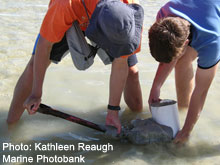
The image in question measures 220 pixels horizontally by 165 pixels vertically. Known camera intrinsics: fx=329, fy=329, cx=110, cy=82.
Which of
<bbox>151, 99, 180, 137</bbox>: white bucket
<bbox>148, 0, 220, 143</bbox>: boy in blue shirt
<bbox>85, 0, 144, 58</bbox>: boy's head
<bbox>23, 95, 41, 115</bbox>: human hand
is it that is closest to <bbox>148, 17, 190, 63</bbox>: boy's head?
<bbox>148, 0, 220, 143</bbox>: boy in blue shirt

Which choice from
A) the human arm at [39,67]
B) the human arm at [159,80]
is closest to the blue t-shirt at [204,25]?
the human arm at [159,80]

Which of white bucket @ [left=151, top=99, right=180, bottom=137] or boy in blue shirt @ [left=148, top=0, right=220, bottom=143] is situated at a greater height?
boy in blue shirt @ [left=148, top=0, right=220, bottom=143]

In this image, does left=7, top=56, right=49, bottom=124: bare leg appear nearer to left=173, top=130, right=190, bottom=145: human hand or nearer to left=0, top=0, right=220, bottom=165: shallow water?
left=0, top=0, right=220, bottom=165: shallow water

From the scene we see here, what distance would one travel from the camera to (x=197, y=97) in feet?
7.80

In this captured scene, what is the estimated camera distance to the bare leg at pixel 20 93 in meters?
2.63

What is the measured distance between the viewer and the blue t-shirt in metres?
2.20

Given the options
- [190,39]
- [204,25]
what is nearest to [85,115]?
[190,39]

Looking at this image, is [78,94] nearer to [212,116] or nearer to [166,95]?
[166,95]

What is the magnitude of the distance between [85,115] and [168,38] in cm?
124

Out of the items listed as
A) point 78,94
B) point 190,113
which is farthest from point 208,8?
point 78,94

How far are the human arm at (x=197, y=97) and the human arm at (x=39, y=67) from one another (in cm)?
106

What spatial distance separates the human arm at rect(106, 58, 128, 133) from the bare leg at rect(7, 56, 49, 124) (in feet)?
2.21

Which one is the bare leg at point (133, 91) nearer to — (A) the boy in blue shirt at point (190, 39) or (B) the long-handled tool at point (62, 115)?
(A) the boy in blue shirt at point (190, 39)

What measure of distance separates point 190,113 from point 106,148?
0.68m
